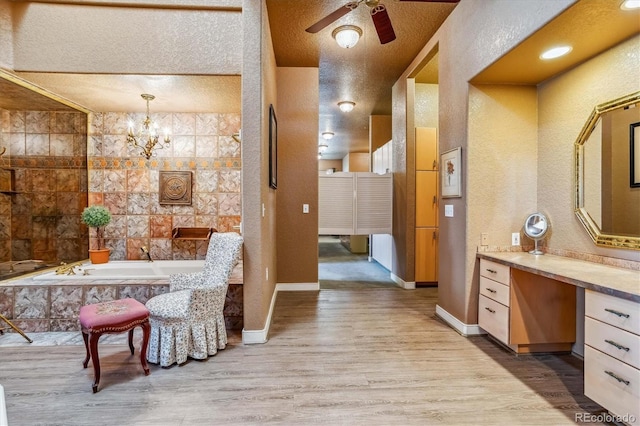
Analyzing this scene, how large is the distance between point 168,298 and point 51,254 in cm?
296

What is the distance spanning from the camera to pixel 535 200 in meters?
2.93

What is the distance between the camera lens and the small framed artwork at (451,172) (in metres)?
3.01

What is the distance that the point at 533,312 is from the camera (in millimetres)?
2502

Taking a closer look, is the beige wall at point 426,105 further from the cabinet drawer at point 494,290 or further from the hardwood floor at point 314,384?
the hardwood floor at point 314,384

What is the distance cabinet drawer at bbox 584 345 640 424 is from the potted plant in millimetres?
4954

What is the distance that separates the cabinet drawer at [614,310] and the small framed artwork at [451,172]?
1.43 meters

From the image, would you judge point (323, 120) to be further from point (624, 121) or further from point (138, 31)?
point (624, 121)

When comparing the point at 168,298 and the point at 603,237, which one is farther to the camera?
the point at 168,298

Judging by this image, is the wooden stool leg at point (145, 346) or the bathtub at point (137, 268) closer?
the wooden stool leg at point (145, 346)

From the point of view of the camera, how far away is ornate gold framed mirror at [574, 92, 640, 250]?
6.93 ft

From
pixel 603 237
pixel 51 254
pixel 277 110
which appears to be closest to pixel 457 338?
pixel 603 237

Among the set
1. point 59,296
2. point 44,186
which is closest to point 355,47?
point 59,296

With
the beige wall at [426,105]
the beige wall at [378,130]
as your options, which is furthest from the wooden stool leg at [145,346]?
the beige wall at [378,130]

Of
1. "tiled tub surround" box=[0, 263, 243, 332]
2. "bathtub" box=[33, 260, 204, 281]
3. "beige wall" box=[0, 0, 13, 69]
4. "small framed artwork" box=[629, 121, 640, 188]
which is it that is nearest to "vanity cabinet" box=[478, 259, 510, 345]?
"small framed artwork" box=[629, 121, 640, 188]
